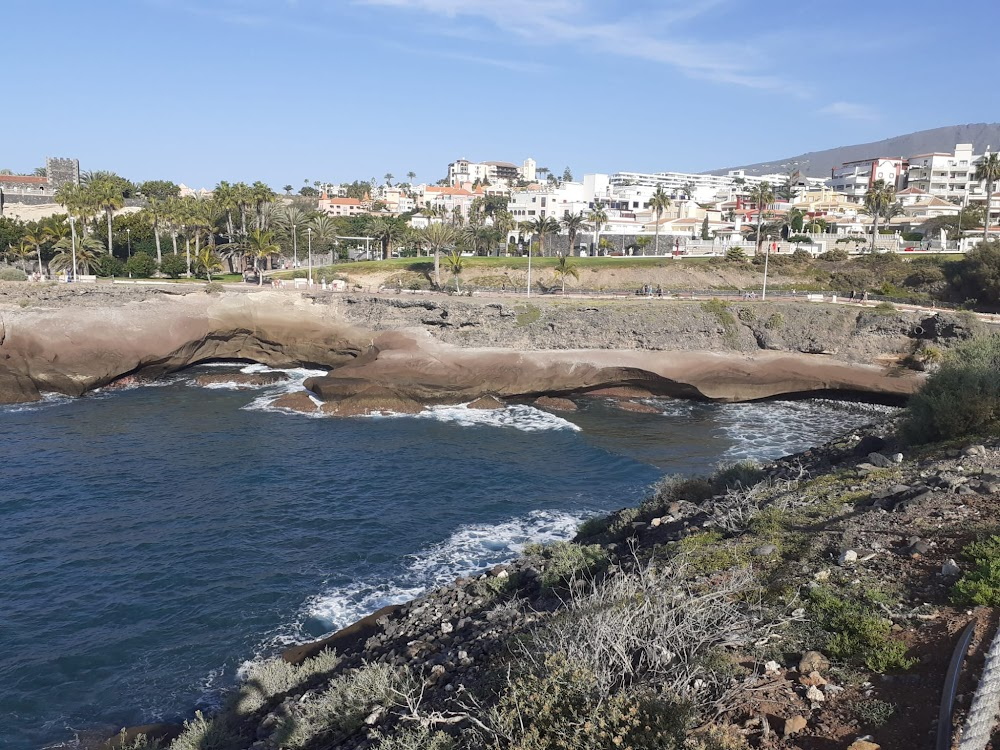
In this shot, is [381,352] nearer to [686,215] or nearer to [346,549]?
[346,549]

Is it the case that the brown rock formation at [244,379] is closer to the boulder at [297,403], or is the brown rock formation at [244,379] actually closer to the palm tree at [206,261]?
the boulder at [297,403]

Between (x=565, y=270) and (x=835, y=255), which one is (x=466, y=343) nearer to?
(x=565, y=270)

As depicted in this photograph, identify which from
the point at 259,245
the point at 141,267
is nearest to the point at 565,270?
the point at 259,245

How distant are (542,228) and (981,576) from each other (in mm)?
74380

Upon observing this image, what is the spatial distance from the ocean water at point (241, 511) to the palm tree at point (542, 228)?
1783 inches

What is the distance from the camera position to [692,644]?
329 inches

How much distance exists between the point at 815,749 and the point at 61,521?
77.8 ft

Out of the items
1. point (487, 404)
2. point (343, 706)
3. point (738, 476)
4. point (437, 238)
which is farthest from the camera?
point (437, 238)

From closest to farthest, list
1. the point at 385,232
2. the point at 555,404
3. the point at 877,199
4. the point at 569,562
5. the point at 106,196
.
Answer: the point at 569,562 < the point at 555,404 < the point at 106,196 < the point at 877,199 < the point at 385,232

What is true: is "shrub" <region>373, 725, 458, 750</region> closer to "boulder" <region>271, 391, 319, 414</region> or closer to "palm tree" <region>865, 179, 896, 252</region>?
"boulder" <region>271, 391, 319, 414</region>

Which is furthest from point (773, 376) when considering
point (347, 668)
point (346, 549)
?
point (347, 668)

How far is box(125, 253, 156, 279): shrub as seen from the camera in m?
62.9

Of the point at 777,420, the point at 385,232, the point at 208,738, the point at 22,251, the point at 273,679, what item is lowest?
the point at 208,738

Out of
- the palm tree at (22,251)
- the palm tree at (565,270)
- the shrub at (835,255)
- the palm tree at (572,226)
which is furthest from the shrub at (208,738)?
the palm tree at (572,226)
